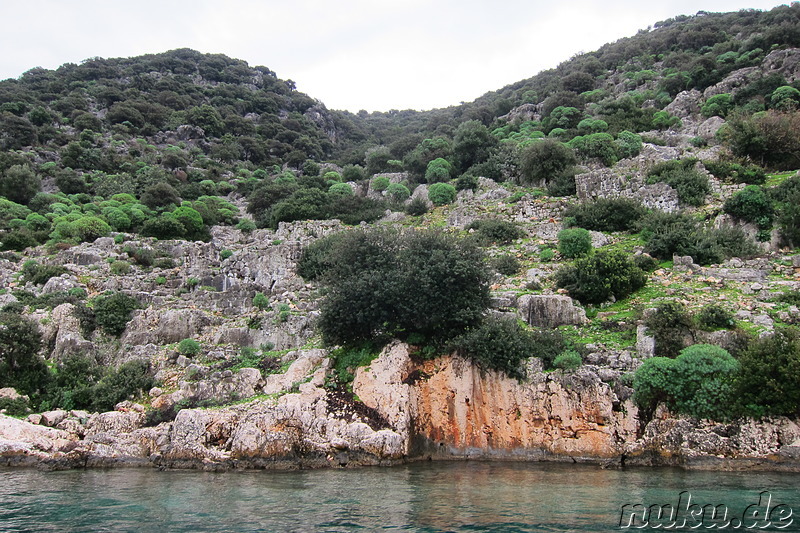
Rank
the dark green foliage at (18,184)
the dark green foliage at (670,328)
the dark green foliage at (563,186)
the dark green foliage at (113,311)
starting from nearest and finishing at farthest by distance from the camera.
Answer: the dark green foliage at (670,328), the dark green foliage at (113,311), the dark green foliage at (563,186), the dark green foliage at (18,184)

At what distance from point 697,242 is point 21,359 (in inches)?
1378

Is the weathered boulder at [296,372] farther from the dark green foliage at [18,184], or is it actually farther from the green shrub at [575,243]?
the dark green foliage at [18,184]

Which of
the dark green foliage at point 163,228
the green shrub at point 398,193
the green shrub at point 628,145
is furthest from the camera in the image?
the green shrub at point 398,193

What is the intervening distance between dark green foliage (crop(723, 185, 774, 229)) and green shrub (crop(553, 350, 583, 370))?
17493 millimetres

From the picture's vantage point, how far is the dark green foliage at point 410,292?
21.6 m

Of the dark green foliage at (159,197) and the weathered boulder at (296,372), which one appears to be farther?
the dark green foliage at (159,197)

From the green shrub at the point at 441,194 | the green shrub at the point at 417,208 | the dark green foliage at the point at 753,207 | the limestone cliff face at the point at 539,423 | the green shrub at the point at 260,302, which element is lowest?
the limestone cliff face at the point at 539,423

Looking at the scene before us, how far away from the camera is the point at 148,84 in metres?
100

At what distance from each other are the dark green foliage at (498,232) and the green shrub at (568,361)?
633 inches

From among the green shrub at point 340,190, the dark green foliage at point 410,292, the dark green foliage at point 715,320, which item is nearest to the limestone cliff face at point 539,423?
the dark green foliage at point 410,292

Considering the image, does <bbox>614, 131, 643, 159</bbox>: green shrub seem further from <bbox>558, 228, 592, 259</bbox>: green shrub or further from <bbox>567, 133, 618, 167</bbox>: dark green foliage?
<bbox>558, 228, 592, 259</bbox>: green shrub

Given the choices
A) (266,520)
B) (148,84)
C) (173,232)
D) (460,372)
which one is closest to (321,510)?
(266,520)

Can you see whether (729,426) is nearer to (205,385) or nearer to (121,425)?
(205,385)

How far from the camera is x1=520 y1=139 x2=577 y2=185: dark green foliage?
45.0m
